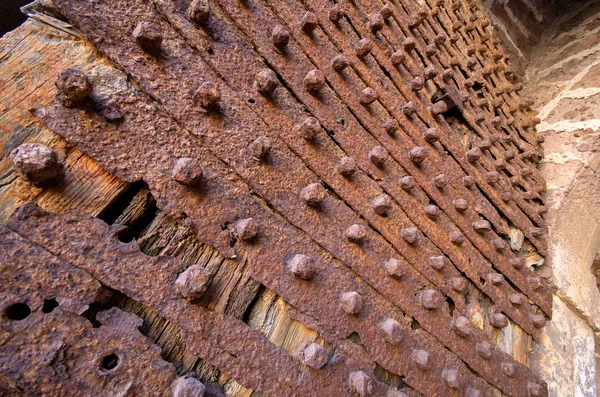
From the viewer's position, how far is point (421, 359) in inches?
38.1

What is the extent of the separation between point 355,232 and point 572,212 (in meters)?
1.61

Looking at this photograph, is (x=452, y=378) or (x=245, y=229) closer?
(x=245, y=229)

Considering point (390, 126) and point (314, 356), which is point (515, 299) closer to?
point (390, 126)

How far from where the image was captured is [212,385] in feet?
2.18

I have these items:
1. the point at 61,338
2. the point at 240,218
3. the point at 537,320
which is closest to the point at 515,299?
the point at 537,320

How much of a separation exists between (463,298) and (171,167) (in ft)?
3.74

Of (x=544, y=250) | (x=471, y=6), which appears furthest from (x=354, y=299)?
(x=471, y=6)

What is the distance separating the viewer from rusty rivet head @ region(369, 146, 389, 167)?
1105mm

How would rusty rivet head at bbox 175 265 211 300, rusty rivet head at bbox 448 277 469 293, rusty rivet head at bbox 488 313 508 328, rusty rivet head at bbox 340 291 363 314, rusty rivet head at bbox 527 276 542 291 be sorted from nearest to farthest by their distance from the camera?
rusty rivet head at bbox 175 265 211 300 < rusty rivet head at bbox 340 291 363 314 < rusty rivet head at bbox 448 277 469 293 < rusty rivet head at bbox 488 313 508 328 < rusty rivet head at bbox 527 276 542 291

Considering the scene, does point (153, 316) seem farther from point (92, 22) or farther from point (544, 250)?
point (544, 250)

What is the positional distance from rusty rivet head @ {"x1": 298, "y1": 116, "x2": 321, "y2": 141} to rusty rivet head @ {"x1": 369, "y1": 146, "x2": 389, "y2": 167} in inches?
10.0

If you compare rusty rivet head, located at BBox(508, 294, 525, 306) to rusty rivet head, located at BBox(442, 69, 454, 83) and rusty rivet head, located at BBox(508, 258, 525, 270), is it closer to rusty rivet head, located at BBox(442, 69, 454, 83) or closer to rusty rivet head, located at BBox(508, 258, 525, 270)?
rusty rivet head, located at BBox(508, 258, 525, 270)

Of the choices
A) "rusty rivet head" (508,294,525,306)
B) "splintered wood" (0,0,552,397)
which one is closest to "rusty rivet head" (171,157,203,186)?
"splintered wood" (0,0,552,397)

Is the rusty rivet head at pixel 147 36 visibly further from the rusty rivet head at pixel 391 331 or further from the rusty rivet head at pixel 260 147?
the rusty rivet head at pixel 391 331
